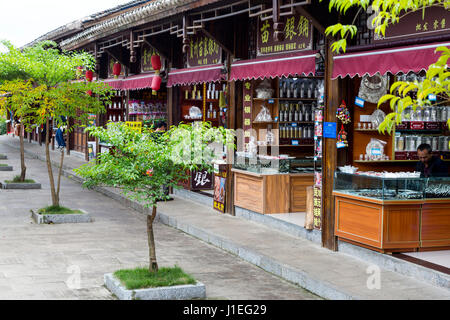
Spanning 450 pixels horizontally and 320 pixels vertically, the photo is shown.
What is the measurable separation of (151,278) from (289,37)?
5.38 meters

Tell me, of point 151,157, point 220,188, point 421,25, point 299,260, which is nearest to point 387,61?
point 421,25

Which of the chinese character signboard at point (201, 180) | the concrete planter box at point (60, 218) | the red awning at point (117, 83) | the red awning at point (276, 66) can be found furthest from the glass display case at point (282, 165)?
the red awning at point (117, 83)

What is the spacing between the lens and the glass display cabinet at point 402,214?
880 cm

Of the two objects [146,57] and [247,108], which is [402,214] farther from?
[146,57]

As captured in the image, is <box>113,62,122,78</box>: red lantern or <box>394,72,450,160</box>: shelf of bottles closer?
<box>394,72,450,160</box>: shelf of bottles

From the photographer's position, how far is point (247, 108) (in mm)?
13078

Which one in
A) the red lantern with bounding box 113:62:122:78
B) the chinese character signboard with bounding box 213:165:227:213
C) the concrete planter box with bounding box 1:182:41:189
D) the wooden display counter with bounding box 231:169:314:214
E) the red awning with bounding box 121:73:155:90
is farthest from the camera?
the red lantern with bounding box 113:62:122:78

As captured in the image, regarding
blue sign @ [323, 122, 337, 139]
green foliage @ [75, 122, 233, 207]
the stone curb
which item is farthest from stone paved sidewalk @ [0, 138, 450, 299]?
the stone curb

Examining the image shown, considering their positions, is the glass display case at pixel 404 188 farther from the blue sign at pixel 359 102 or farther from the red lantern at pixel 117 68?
the red lantern at pixel 117 68

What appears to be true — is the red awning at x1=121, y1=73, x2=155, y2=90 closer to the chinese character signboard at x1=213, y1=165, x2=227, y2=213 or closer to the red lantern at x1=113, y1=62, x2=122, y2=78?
the red lantern at x1=113, y1=62, x2=122, y2=78

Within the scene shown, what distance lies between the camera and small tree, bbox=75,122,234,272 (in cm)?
746

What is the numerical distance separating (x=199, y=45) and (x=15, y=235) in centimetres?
606

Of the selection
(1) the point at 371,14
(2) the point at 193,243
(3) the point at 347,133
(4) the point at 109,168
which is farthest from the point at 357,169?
(4) the point at 109,168

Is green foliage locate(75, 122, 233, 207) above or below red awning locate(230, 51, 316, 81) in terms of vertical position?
below
